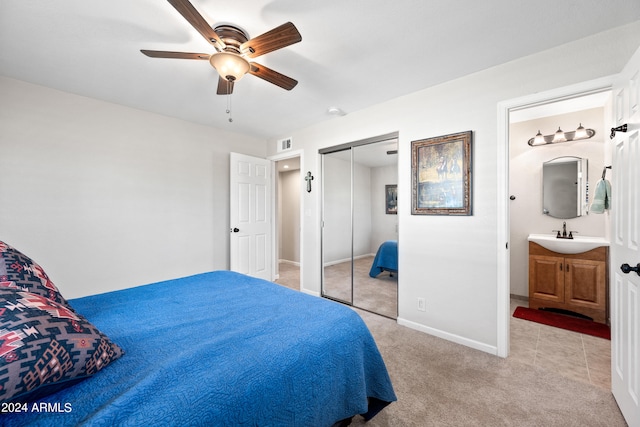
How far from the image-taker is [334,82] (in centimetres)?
252

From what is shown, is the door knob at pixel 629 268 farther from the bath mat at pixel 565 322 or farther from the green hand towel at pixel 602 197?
the bath mat at pixel 565 322

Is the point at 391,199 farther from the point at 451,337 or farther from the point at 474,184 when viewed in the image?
the point at 451,337

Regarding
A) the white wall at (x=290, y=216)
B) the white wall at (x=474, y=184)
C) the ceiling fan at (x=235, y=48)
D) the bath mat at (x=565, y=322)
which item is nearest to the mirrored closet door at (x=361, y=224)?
the white wall at (x=474, y=184)

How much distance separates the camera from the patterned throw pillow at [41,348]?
69 cm

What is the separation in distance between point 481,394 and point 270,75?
272 cm

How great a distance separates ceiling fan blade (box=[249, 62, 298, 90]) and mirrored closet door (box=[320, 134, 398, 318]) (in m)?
1.43

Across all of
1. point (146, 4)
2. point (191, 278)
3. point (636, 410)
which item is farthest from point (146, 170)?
point (636, 410)

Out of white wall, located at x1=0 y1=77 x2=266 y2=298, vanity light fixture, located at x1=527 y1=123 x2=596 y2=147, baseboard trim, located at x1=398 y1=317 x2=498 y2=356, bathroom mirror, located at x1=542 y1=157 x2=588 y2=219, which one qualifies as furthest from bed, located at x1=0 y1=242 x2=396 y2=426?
vanity light fixture, located at x1=527 y1=123 x2=596 y2=147

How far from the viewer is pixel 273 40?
5.01 ft

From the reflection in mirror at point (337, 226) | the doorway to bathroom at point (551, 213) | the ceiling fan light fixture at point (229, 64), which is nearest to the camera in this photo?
the ceiling fan light fixture at point (229, 64)

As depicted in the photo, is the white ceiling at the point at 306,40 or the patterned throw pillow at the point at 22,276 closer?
the patterned throw pillow at the point at 22,276

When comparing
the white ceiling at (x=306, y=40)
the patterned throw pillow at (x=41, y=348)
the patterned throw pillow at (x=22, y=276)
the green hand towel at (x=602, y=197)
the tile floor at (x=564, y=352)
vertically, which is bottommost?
the tile floor at (x=564, y=352)

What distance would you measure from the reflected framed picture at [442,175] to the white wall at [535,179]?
71.5 inches

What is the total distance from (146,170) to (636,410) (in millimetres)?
4576
